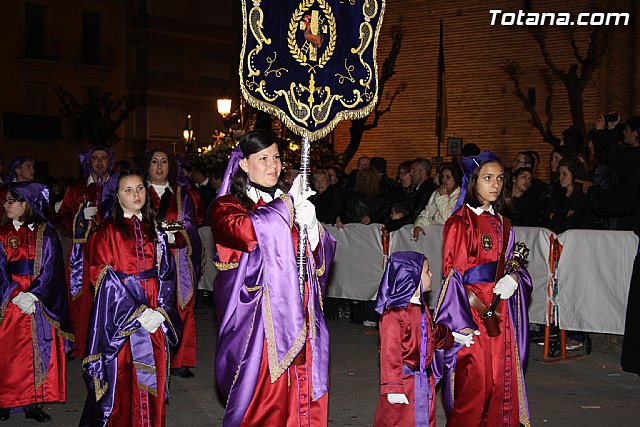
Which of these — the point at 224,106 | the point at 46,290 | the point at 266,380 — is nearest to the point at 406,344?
the point at 266,380

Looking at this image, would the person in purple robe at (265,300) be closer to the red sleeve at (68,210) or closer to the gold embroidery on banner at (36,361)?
the gold embroidery on banner at (36,361)

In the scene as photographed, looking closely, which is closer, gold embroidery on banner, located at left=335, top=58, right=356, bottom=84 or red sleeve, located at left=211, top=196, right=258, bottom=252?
red sleeve, located at left=211, top=196, right=258, bottom=252

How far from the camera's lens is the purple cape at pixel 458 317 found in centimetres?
651

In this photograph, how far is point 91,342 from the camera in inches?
259

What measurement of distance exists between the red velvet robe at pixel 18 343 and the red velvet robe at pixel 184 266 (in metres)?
1.67

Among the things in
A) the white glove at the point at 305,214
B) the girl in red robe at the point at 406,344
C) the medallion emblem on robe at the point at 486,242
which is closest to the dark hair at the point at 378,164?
the medallion emblem on robe at the point at 486,242

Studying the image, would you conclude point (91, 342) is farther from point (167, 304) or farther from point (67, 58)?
point (67, 58)

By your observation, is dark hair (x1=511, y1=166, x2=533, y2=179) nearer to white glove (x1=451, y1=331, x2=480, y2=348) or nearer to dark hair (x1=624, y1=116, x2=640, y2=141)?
dark hair (x1=624, y1=116, x2=640, y2=141)

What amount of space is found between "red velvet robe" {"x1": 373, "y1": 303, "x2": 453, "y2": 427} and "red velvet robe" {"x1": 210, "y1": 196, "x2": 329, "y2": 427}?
0.66 meters

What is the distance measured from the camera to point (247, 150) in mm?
5711

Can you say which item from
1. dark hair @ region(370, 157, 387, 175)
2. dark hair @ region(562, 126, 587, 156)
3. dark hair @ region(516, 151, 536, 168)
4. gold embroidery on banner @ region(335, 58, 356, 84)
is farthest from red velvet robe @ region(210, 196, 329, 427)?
dark hair @ region(370, 157, 387, 175)

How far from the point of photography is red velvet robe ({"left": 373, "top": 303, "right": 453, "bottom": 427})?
20.4 ft

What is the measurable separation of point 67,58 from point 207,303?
111 feet

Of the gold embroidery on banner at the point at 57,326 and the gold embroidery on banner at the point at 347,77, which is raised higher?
the gold embroidery on banner at the point at 347,77
